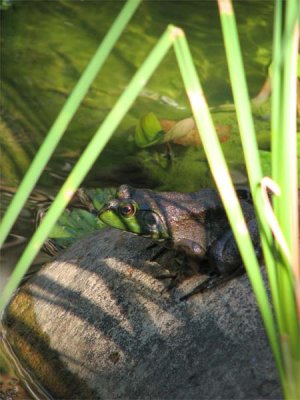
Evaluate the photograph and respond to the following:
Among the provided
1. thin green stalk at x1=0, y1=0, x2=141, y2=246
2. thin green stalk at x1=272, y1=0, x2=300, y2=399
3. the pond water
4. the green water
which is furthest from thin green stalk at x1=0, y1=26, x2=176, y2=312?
the green water

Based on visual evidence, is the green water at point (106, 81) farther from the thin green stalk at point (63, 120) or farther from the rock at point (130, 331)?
the thin green stalk at point (63, 120)

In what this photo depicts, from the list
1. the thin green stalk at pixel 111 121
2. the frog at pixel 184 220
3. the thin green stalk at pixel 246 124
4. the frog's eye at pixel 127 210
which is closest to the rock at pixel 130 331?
the frog at pixel 184 220

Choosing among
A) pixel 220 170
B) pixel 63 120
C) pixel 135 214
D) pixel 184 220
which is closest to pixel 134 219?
pixel 135 214

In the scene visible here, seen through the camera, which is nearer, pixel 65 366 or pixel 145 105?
pixel 65 366

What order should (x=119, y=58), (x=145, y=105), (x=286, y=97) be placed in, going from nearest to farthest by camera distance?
1. (x=286, y=97)
2. (x=145, y=105)
3. (x=119, y=58)

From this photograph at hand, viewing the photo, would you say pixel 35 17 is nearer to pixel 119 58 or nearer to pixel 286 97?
pixel 119 58

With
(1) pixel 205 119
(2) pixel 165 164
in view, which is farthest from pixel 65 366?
(2) pixel 165 164

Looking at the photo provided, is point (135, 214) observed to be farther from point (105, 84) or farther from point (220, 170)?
point (105, 84)
